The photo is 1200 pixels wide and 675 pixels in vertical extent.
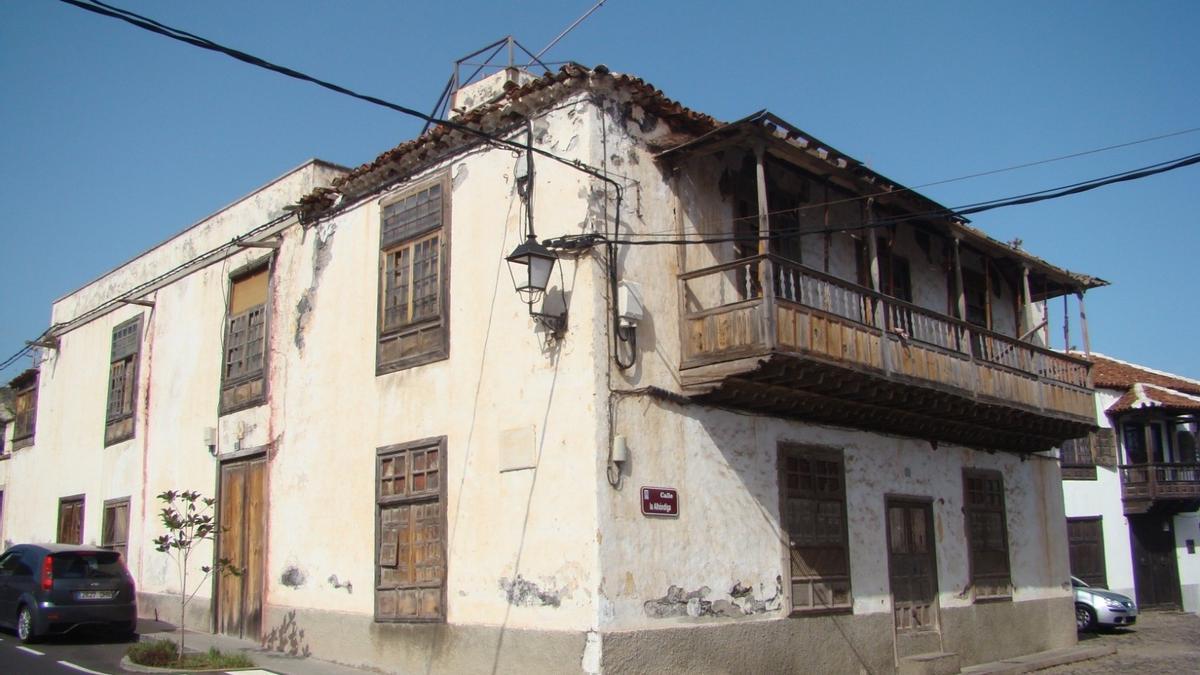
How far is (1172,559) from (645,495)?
2590 centimetres

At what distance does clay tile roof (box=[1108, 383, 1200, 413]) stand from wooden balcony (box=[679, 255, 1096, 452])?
47.5 feet

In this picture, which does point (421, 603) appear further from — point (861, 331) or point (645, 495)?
Answer: point (861, 331)

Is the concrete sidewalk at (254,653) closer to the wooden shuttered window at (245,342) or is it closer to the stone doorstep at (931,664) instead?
the wooden shuttered window at (245,342)

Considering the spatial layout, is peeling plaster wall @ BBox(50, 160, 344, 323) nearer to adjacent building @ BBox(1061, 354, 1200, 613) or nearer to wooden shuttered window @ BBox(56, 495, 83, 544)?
wooden shuttered window @ BBox(56, 495, 83, 544)

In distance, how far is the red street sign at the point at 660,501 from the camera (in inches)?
408

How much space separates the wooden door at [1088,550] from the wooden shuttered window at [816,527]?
18319 millimetres

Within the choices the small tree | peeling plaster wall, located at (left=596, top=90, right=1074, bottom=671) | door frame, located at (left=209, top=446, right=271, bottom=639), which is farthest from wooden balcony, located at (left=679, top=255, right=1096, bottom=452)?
door frame, located at (left=209, top=446, right=271, bottom=639)

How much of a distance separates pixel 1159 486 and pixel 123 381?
87.5 feet

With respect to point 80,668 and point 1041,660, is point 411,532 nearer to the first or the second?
point 80,668

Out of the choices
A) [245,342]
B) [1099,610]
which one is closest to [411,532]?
[245,342]

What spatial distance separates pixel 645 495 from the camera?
34.0 feet

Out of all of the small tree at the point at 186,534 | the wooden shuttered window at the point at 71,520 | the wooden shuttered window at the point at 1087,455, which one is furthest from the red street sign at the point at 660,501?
the wooden shuttered window at the point at 1087,455

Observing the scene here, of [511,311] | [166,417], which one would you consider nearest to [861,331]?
[511,311]

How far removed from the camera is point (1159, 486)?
92.9 ft
